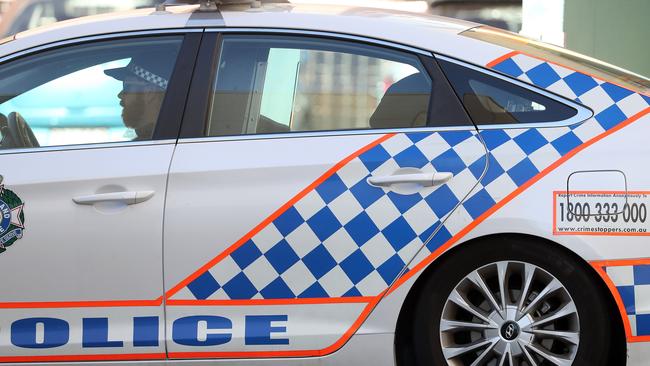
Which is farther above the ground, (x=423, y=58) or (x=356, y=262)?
(x=423, y=58)

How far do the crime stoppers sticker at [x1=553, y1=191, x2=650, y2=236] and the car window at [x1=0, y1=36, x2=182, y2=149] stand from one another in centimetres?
144

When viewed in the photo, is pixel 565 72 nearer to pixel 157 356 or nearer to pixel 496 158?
pixel 496 158

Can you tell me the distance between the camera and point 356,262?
434 centimetres

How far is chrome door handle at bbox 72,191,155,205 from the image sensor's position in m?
4.40

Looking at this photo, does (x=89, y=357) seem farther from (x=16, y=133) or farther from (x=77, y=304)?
(x=16, y=133)

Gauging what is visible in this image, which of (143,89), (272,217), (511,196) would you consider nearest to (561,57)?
(511,196)

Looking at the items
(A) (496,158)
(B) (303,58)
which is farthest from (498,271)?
(B) (303,58)

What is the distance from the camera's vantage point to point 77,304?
444cm

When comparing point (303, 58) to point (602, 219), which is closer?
point (602, 219)

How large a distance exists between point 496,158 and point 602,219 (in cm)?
39

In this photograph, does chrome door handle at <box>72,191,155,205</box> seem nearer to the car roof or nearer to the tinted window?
the car roof

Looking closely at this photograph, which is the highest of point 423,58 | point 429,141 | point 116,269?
point 423,58

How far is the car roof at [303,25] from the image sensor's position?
14.8ft

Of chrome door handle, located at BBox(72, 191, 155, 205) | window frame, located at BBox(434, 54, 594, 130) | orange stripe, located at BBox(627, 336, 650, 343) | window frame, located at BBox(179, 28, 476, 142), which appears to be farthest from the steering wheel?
orange stripe, located at BBox(627, 336, 650, 343)
